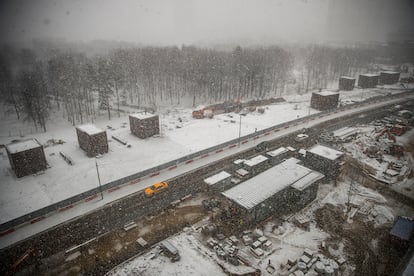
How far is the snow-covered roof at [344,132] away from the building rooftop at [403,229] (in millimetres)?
23172

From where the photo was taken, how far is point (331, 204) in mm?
28672

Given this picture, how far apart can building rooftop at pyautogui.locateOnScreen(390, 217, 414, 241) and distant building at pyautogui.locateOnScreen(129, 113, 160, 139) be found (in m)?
36.8

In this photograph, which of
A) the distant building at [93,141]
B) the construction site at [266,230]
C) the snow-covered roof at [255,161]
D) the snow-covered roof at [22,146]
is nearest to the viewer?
the construction site at [266,230]

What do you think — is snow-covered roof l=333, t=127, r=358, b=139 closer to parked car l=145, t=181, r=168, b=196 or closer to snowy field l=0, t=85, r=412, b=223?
snowy field l=0, t=85, r=412, b=223

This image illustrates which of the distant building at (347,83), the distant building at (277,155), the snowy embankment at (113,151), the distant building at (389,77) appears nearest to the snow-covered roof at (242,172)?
the distant building at (277,155)

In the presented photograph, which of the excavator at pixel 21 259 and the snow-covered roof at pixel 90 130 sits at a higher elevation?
the snow-covered roof at pixel 90 130

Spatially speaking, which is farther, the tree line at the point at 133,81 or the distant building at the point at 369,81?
the distant building at the point at 369,81

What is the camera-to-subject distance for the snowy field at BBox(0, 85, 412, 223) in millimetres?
30062

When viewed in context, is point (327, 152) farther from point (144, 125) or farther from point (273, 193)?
point (144, 125)

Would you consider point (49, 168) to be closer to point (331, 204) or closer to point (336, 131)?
point (331, 204)

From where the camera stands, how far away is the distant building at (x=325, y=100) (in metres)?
60.8

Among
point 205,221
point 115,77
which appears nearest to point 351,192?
point 205,221

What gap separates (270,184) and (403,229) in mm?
12595

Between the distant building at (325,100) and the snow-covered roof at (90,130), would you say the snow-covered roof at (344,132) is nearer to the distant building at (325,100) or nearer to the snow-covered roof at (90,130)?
the distant building at (325,100)
